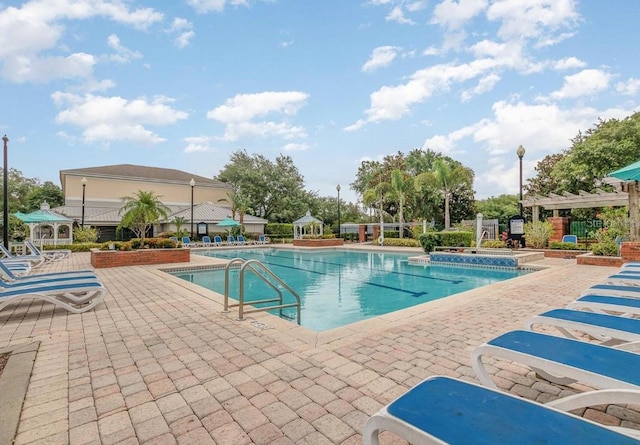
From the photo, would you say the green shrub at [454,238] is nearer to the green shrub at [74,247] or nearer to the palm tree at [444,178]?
the palm tree at [444,178]

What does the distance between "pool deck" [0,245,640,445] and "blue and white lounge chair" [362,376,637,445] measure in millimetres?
812

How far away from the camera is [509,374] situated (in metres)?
2.91

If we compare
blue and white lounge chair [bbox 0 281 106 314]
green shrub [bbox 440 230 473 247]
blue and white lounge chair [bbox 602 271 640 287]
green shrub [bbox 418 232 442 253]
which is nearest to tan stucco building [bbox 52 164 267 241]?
green shrub [bbox 418 232 442 253]

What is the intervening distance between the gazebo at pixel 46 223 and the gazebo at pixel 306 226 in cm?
1568

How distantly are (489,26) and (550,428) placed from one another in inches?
548

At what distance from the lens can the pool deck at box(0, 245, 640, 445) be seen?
2.20 metres

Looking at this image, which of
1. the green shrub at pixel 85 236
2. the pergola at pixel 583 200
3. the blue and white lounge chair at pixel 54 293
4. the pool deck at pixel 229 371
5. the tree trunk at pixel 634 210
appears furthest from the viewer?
the green shrub at pixel 85 236

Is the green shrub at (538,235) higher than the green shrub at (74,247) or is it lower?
higher

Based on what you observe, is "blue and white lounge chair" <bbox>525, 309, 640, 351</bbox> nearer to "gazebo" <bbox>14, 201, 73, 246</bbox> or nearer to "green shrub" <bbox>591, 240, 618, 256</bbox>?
"green shrub" <bbox>591, 240, 618, 256</bbox>

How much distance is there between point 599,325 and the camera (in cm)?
264

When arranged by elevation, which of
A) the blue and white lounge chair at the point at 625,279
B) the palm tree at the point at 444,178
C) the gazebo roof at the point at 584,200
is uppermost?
the palm tree at the point at 444,178

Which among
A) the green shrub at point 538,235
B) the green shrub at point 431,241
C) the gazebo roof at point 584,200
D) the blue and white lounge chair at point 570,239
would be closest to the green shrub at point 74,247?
the green shrub at point 431,241

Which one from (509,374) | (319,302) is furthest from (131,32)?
(509,374)

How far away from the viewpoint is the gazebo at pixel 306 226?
89.6 feet
